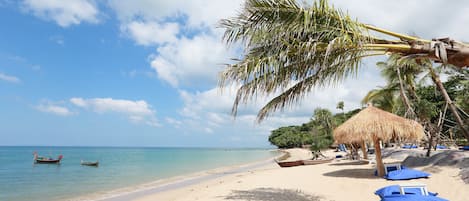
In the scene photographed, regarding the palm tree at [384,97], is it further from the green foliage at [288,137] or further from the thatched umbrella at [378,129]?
the green foliage at [288,137]

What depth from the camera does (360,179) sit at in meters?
9.03

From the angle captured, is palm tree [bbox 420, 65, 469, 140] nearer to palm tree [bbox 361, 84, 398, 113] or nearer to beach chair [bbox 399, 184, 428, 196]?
palm tree [bbox 361, 84, 398, 113]

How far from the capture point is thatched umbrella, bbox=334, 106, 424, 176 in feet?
27.1

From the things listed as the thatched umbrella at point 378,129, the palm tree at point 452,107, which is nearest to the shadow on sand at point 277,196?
the thatched umbrella at point 378,129

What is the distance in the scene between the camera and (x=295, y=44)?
12.8 ft

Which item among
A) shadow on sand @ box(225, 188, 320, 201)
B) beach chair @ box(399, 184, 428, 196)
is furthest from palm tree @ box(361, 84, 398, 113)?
beach chair @ box(399, 184, 428, 196)

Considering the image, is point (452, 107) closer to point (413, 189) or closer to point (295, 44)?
point (413, 189)

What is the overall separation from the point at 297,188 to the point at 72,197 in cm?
848

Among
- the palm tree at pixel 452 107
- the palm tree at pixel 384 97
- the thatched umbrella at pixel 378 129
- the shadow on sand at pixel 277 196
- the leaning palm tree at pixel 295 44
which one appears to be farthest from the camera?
the palm tree at pixel 384 97

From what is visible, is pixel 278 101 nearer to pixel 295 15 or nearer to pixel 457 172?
pixel 295 15

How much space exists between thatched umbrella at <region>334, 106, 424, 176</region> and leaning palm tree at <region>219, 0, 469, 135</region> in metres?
4.79

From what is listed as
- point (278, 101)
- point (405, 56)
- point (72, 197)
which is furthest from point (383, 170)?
point (72, 197)

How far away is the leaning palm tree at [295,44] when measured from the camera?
3.56 meters

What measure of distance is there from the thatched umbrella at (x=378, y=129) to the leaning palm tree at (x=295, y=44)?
4.79 meters
